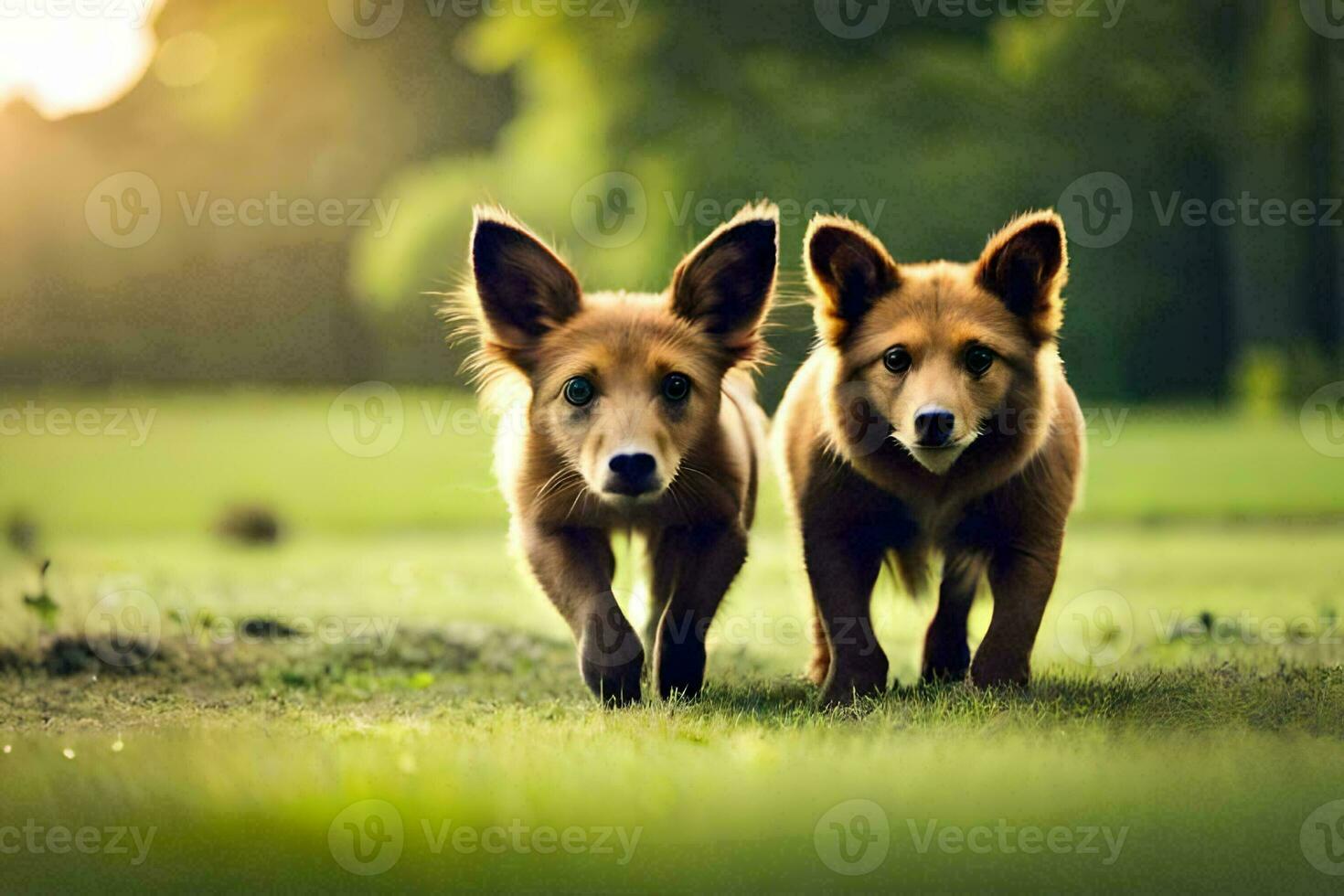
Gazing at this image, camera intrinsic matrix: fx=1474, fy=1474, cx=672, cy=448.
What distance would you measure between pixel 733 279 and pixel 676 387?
573mm

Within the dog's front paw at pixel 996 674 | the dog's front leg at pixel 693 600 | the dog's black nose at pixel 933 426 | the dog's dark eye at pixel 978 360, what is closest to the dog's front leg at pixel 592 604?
the dog's front leg at pixel 693 600

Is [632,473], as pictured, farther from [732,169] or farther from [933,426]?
[732,169]

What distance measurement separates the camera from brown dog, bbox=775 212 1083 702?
5.46 metres

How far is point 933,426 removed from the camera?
514 cm

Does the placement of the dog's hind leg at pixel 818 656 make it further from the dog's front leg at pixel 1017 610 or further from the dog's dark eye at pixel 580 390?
Answer: the dog's dark eye at pixel 580 390

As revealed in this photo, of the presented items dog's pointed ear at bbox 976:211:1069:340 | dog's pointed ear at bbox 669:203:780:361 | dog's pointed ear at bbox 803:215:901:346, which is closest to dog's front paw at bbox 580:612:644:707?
dog's pointed ear at bbox 669:203:780:361

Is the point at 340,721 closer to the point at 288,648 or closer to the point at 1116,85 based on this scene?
the point at 288,648

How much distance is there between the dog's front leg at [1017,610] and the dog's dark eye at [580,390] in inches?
67.6

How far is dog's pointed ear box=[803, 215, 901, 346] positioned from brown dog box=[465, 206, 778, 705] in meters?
0.30

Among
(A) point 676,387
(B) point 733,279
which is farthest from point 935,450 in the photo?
(B) point 733,279

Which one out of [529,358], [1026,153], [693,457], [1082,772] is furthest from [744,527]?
[1026,153]

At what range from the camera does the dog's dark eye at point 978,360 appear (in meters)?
5.43

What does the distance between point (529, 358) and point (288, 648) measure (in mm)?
2466

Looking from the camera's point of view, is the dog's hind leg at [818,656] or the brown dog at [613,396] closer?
the brown dog at [613,396]
